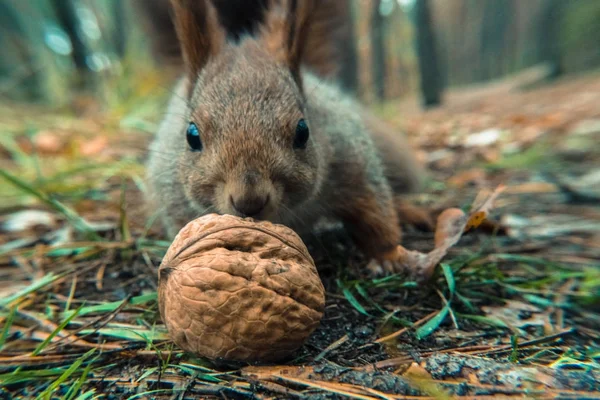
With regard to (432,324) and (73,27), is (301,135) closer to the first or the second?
(432,324)

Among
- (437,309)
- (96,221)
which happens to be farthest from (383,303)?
(96,221)

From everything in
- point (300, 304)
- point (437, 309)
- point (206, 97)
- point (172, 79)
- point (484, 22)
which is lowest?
point (437, 309)

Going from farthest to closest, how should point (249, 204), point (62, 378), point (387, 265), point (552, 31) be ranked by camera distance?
point (552, 31) → point (387, 265) → point (249, 204) → point (62, 378)

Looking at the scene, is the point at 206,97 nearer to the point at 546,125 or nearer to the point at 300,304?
the point at 300,304

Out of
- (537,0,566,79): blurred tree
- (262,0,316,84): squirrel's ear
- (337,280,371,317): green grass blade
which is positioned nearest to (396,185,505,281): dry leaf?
(337,280,371,317): green grass blade

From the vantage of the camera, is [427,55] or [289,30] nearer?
[289,30]

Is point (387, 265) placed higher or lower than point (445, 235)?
lower

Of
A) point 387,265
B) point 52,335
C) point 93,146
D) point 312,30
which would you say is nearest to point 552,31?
→ point 312,30

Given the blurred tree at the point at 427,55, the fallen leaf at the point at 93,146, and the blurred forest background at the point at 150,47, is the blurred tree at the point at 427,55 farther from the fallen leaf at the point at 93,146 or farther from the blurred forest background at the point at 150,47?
the fallen leaf at the point at 93,146
